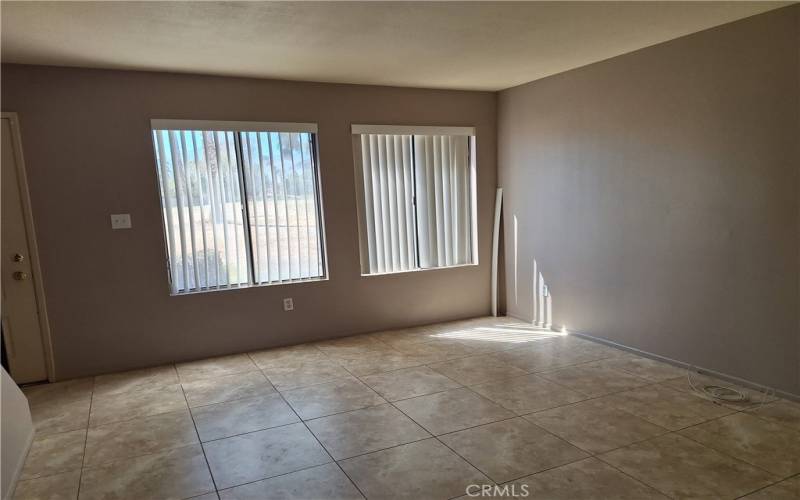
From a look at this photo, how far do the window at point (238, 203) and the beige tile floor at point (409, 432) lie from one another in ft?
2.66

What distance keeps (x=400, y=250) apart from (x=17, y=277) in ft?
10.1

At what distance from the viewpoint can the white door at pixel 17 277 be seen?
3555 millimetres

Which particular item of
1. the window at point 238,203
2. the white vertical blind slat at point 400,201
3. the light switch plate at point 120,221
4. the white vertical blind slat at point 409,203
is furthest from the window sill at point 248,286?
the white vertical blind slat at point 409,203

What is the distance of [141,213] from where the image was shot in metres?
3.95

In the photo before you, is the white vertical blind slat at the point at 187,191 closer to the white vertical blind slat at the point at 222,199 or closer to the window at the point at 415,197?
the white vertical blind slat at the point at 222,199

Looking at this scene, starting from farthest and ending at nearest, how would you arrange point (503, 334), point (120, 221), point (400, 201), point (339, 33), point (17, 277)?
point (400, 201), point (503, 334), point (120, 221), point (17, 277), point (339, 33)

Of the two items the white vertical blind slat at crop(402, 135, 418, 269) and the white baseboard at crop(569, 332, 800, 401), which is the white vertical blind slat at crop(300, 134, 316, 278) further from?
the white baseboard at crop(569, 332, 800, 401)

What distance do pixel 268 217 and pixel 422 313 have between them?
182cm

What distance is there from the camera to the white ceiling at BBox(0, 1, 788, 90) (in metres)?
2.60

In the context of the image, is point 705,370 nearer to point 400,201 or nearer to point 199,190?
point 400,201

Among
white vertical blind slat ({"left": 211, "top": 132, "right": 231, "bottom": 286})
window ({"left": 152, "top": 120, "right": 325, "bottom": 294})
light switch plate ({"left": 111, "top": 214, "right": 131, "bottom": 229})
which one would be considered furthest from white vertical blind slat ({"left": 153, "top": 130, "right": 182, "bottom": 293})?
white vertical blind slat ({"left": 211, "top": 132, "right": 231, "bottom": 286})

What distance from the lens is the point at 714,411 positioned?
9.70 feet

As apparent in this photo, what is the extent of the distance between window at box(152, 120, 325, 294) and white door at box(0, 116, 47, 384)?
3.00ft

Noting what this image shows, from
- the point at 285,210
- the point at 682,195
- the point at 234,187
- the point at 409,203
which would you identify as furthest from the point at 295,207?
the point at 682,195
